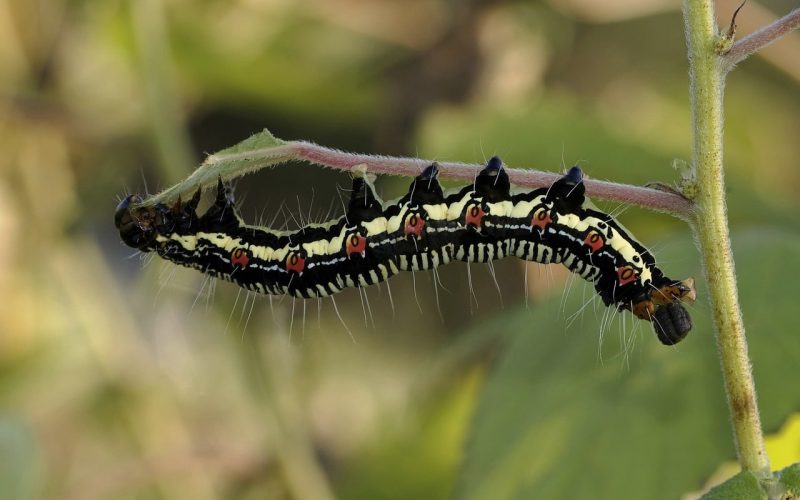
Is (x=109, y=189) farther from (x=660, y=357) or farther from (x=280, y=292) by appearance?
(x=660, y=357)

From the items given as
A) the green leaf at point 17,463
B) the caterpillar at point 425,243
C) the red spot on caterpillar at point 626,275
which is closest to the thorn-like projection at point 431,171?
the caterpillar at point 425,243

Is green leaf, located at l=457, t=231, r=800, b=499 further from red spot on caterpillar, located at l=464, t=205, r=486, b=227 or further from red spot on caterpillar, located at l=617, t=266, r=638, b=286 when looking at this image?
red spot on caterpillar, located at l=464, t=205, r=486, b=227

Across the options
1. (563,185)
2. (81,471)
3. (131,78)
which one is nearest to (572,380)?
(563,185)

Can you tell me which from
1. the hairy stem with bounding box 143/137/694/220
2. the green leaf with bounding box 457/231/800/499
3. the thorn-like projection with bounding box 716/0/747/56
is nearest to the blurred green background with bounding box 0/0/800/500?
the green leaf with bounding box 457/231/800/499

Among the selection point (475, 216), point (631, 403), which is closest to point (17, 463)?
point (475, 216)

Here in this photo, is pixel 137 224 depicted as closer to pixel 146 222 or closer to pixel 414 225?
pixel 146 222
